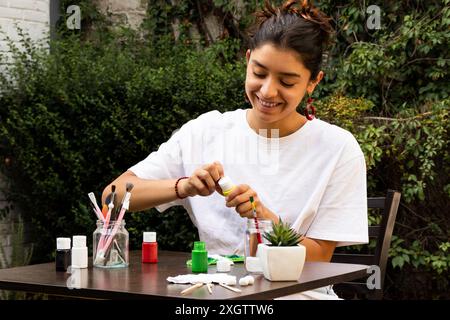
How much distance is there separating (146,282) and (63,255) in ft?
1.25

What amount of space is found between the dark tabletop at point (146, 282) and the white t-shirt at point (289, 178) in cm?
29

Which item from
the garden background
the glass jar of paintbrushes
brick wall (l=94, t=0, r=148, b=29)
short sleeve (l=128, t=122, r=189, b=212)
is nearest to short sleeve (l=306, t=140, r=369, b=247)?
short sleeve (l=128, t=122, r=189, b=212)

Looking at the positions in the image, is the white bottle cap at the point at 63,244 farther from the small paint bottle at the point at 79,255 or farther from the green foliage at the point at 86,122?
the green foliage at the point at 86,122

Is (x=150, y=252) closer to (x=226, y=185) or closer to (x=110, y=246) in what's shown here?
(x=110, y=246)

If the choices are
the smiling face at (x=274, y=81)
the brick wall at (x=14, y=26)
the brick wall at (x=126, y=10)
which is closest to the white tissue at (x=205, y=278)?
the smiling face at (x=274, y=81)

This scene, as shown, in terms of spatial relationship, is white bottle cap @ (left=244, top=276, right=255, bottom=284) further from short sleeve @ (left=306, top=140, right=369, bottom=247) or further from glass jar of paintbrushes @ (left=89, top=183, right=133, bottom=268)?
short sleeve @ (left=306, top=140, right=369, bottom=247)

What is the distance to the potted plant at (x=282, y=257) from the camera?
80.7 inches

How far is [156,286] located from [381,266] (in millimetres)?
1148

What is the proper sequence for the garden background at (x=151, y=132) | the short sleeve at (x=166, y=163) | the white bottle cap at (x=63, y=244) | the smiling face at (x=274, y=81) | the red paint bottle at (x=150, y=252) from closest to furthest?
the white bottle cap at (x=63, y=244), the red paint bottle at (x=150, y=252), the smiling face at (x=274, y=81), the short sleeve at (x=166, y=163), the garden background at (x=151, y=132)

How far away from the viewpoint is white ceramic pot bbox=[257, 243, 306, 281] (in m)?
2.05

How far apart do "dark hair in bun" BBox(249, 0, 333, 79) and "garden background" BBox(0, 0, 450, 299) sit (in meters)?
2.29

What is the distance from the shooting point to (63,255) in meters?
2.33
